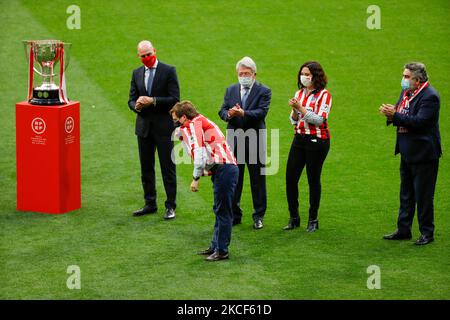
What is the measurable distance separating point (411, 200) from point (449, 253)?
2.49ft

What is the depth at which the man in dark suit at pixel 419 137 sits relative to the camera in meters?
A: 10.2

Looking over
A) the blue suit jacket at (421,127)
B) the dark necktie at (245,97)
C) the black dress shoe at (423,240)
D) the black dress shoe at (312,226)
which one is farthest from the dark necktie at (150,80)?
the black dress shoe at (423,240)

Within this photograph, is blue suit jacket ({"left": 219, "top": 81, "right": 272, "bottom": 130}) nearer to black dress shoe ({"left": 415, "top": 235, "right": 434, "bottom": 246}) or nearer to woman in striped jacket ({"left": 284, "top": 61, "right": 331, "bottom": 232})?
woman in striped jacket ({"left": 284, "top": 61, "right": 331, "bottom": 232})

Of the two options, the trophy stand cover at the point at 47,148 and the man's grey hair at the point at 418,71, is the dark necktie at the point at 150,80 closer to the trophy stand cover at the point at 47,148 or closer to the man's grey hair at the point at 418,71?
the trophy stand cover at the point at 47,148

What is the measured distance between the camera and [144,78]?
1144cm

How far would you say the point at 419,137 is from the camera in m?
10.3

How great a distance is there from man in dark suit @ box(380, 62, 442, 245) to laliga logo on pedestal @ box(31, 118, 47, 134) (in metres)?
3.84

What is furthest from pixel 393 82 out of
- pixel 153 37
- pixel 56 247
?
pixel 56 247

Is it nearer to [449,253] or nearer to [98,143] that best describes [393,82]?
[98,143]

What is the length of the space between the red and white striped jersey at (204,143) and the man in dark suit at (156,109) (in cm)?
162

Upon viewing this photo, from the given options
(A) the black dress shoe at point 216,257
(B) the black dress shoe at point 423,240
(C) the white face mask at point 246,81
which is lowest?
(A) the black dress shoe at point 216,257

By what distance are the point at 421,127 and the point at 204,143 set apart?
2252 mm

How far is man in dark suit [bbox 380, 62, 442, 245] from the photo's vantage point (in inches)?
400

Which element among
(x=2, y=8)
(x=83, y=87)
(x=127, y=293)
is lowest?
(x=127, y=293)
